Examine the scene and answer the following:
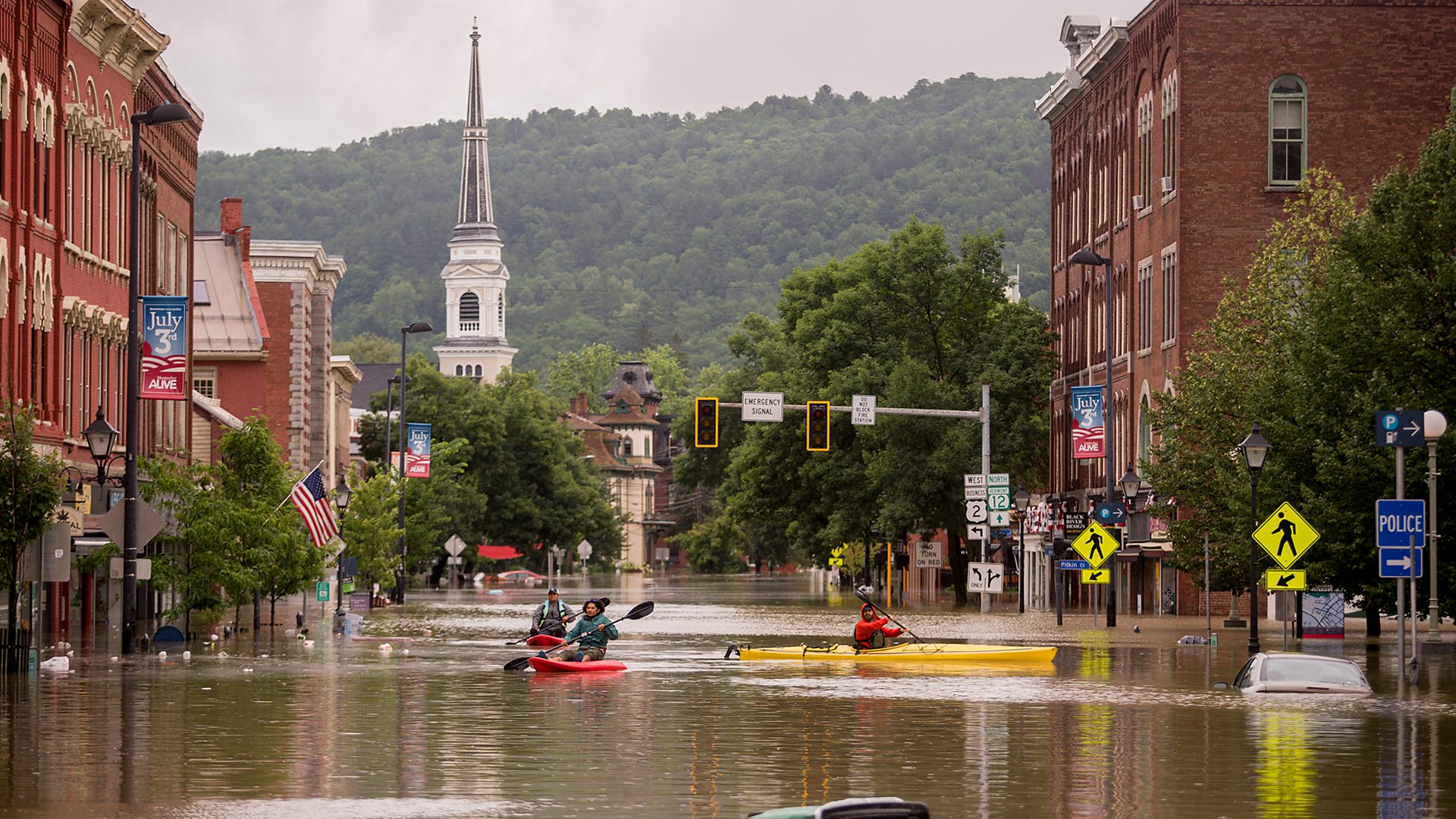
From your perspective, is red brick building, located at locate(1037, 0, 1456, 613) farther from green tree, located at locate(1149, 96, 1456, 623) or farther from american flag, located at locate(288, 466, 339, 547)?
american flag, located at locate(288, 466, 339, 547)

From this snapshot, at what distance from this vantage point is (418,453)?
86.7m

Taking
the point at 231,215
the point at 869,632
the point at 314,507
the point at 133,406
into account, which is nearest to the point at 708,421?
the point at 314,507

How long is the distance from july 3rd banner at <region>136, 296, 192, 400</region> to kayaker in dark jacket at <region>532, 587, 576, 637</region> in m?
8.50

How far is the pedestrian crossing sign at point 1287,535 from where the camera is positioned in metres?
36.7

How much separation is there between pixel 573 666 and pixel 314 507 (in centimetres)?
1996

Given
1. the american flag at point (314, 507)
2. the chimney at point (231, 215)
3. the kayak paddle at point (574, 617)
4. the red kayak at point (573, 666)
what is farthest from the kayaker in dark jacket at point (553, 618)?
the chimney at point (231, 215)

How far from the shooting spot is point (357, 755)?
20875 mm

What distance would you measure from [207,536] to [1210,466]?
22.9 m

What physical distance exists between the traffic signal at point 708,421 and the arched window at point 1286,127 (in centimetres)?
1928

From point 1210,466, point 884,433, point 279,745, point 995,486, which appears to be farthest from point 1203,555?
point 279,745

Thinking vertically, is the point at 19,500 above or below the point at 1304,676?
above

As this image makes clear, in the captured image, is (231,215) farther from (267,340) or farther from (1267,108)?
(1267,108)

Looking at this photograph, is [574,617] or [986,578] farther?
[986,578]

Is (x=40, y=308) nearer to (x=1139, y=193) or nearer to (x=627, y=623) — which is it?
(x=627, y=623)
